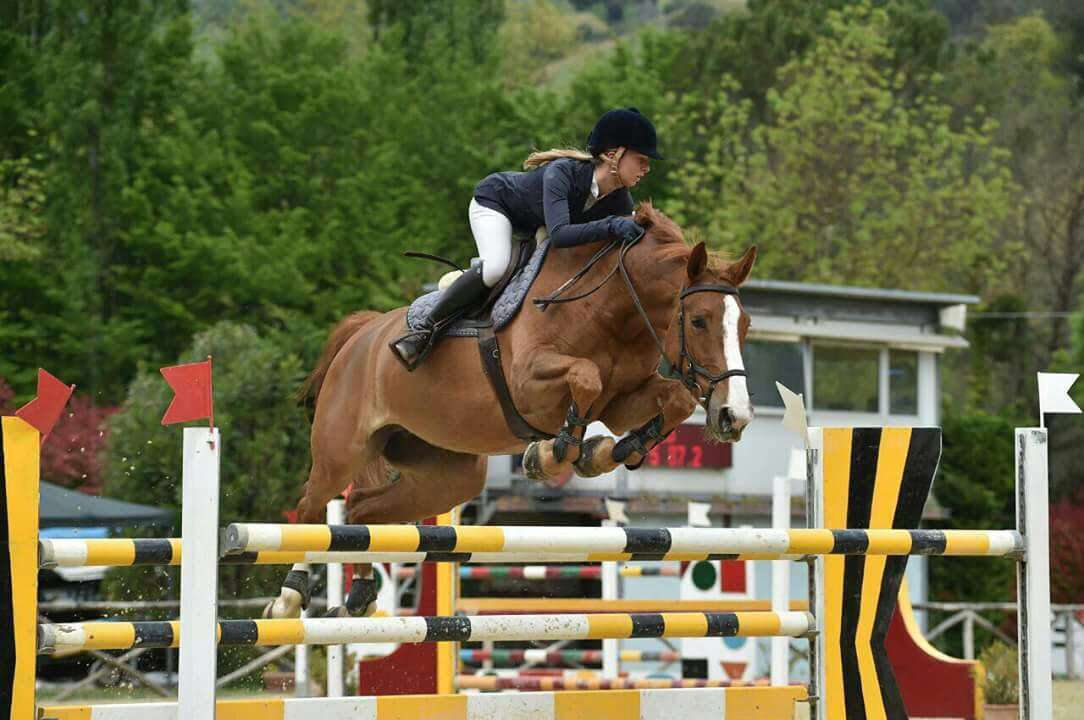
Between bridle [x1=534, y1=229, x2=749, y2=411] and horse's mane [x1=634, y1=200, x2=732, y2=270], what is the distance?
71mm

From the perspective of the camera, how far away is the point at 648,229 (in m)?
5.01

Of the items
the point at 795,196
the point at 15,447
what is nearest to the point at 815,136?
the point at 795,196

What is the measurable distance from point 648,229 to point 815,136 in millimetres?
22863

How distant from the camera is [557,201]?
4.96m

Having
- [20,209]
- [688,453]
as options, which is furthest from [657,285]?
[20,209]

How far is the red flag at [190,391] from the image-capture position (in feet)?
10.6

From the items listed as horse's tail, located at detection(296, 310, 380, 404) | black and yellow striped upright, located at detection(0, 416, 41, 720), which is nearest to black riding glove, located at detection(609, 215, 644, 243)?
horse's tail, located at detection(296, 310, 380, 404)

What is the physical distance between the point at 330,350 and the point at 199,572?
8.95ft

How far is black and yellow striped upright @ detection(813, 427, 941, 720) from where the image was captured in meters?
Answer: 4.01

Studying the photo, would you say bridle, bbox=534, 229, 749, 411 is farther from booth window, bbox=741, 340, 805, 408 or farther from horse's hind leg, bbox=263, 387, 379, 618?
booth window, bbox=741, 340, 805, 408

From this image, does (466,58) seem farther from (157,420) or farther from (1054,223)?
(157,420)

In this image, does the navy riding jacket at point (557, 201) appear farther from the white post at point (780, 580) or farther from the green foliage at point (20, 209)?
the green foliage at point (20, 209)

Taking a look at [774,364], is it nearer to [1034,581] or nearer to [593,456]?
[593,456]

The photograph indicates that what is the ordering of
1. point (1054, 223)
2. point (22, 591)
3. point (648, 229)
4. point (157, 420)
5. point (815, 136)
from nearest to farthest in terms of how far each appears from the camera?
1. point (22, 591)
2. point (648, 229)
3. point (157, 420)
4. point (815, 136)
5. point (1054, 223)
